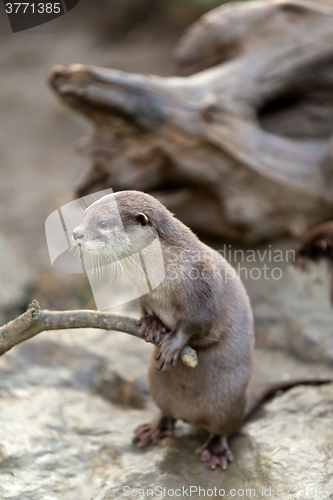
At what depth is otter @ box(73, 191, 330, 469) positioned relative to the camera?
5.60 ft

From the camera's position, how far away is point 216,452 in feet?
7.05

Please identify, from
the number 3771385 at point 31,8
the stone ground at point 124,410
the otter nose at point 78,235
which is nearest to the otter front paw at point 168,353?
the otter nose at point 78,235

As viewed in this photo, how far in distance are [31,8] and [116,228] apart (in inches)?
34.3

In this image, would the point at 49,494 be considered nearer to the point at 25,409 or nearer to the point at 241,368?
the point at 25,409

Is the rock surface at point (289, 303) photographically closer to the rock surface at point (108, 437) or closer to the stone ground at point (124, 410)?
the stone ground at point (124, 410)

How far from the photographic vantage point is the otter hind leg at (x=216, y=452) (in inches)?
83.0

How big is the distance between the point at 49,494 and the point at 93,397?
0.79 metres

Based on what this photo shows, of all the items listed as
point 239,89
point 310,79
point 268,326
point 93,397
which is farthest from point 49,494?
point 310,79

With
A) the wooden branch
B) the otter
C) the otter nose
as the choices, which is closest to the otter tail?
the otter

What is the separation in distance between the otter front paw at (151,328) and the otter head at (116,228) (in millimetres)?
288

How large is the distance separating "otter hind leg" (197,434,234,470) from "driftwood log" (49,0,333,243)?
2126 mm

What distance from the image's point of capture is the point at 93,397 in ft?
8.88

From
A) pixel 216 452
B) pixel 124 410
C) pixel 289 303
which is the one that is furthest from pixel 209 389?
pixel 289 303

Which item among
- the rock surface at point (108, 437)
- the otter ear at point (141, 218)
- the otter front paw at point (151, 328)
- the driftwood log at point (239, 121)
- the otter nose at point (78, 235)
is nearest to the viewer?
the otter nose at point (78, 235)
